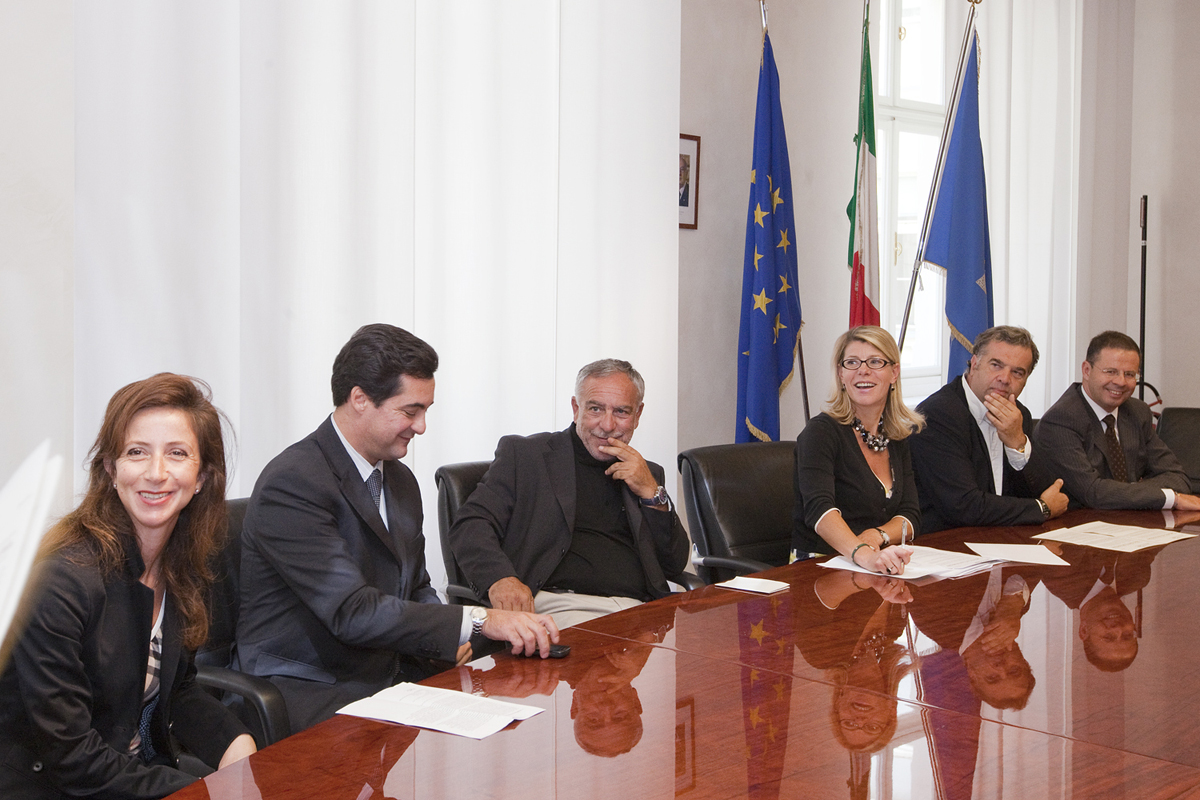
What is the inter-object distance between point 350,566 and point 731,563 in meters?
1.37

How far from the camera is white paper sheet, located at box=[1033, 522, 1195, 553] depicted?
3.13 meters

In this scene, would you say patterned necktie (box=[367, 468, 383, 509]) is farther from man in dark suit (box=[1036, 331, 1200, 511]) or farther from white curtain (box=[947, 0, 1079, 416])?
white curtain (box=[947, 0, 1079, 416])

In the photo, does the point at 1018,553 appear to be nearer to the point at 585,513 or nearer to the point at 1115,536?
the point at 1115,536

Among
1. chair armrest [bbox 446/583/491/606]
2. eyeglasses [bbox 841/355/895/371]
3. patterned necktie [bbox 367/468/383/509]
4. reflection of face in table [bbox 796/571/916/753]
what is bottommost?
chair armrest [bbox 446/583/491/606]

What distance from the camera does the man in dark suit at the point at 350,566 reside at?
2.14m

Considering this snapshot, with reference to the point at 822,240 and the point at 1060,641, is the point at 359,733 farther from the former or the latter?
the point at 822,240

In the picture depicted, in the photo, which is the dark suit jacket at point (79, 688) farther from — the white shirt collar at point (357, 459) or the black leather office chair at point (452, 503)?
the black leather office chair at point (452, 503)

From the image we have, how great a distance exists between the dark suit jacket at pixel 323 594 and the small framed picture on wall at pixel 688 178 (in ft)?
9.23

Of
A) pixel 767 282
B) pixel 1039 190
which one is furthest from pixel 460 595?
pixel 1039 190

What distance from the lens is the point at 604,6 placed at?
4.21 meters

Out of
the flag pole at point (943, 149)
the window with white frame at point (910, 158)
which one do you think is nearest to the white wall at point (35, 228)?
the flag pole at point (943, 149)

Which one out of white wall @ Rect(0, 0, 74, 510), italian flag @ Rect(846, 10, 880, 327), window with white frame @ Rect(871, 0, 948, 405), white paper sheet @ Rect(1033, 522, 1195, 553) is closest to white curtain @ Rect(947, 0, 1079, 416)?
window with white frame @ Rect(871, 0, 948, 405)

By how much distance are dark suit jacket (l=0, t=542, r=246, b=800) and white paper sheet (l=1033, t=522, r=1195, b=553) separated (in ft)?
8.42

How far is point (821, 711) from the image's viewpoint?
1688 mm
